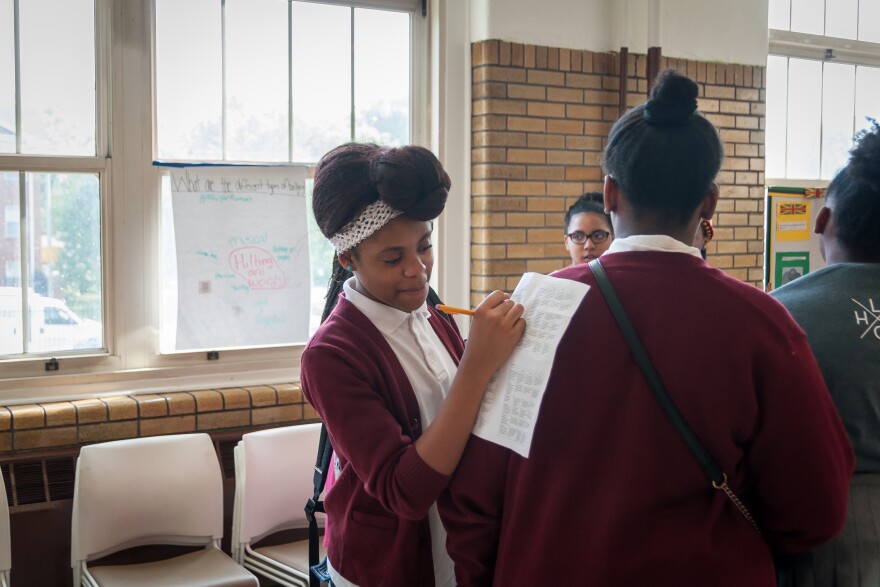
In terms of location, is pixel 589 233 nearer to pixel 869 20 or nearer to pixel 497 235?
pixel 497 235

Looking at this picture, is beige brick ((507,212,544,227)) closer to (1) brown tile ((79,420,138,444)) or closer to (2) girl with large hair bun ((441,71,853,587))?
(1) brown tile ((79,420,138,444))

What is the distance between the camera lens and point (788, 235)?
16.5 feet

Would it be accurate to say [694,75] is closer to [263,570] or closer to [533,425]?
[263,570]

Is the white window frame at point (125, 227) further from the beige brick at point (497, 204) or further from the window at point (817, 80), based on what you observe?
the window at point (817, 80)

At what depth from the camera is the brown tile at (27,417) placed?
3.07 m

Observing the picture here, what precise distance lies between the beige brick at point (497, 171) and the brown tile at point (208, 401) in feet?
5.06

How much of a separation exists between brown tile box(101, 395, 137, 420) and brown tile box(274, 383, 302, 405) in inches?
22.6

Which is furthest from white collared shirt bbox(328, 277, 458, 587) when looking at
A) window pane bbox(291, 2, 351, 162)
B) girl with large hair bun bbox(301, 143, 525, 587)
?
window pane bbox(291, 2, 351, 162)

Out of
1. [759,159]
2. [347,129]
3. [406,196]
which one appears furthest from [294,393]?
[759,159]

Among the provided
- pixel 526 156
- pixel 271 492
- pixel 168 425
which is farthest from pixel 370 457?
pixel 526 156

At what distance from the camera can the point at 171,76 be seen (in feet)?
11.5

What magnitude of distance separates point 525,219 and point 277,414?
57.7 inches

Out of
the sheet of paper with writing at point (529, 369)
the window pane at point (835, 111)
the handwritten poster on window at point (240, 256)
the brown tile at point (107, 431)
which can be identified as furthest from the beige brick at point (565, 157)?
the sheet of paper with writing at point (529, 369)

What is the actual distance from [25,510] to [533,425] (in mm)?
2597
